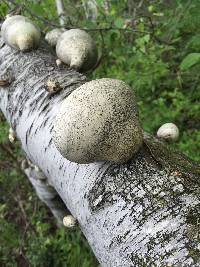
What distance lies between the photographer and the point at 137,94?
13.9 feet

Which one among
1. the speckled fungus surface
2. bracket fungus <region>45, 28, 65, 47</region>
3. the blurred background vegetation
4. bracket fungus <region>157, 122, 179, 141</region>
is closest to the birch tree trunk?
the speckled fungus surface

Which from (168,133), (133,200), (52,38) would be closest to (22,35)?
(52,38)

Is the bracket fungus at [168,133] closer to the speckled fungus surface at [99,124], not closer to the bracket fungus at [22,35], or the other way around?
the speckled fungus surface at [99,124]

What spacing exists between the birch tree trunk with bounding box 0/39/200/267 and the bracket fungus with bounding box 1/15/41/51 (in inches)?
25.3

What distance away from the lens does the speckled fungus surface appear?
128 cm

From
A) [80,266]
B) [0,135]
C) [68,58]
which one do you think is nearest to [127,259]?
[68,58]

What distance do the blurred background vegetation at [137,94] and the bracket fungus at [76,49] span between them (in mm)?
1268

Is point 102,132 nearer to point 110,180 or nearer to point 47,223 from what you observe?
point 110,180

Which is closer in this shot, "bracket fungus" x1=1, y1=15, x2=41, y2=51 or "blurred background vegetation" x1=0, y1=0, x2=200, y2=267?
"bracket fungus" x1=1, y1=15, x2=41, y2=51

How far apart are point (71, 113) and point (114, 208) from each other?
0.36 metres

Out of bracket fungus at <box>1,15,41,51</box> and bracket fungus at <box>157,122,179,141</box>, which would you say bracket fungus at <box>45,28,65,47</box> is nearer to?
bracket fungus at <box>1,15,41,51</box>

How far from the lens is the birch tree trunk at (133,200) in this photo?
1.13m

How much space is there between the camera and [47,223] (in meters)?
5.02

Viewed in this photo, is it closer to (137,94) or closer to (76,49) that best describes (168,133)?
(76,49)
